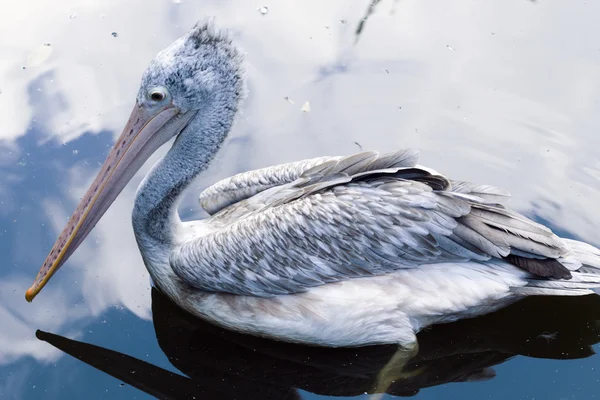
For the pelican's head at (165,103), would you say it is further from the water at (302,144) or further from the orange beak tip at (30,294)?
the water at (302,144)

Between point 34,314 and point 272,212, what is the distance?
4.69 feet

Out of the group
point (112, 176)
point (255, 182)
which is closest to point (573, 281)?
point (255, 182)

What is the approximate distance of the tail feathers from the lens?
3.79m

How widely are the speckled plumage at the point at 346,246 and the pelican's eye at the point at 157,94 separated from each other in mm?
32

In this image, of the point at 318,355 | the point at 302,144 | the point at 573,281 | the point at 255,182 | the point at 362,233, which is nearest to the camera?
the point at 362,233

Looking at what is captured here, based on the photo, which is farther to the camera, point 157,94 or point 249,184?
point 249,184

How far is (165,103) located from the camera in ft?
12.4

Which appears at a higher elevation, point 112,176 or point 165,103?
point 165,103

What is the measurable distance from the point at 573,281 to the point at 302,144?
82.5 inches

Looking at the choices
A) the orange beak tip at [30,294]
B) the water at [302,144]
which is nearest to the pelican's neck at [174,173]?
the water at [302,144]

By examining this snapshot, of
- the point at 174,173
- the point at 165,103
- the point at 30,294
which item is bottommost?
the point at 30,294

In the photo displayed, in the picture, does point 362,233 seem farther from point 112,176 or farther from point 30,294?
point 30,294

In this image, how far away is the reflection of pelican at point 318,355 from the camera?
3793 mm

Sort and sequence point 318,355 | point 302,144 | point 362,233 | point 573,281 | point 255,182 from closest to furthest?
point 362,233 → point 573,281 → point 318,355 → point 255,182 → point 302,144
